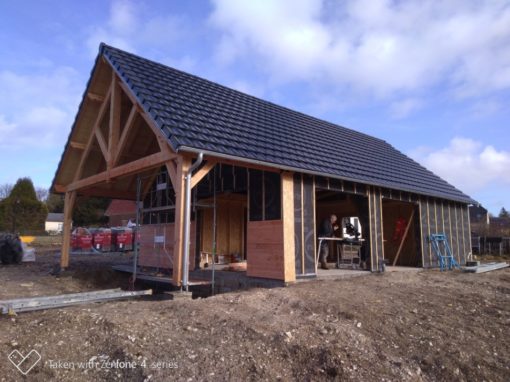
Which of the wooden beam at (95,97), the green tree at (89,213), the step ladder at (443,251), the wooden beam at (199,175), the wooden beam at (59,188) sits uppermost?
the wooden beam at (95,97)

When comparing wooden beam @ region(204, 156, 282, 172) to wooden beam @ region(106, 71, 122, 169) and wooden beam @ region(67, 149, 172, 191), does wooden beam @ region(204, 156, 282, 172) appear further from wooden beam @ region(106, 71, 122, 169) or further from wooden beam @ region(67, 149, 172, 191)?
wooden beam @ region(106, 71, 122, 169)

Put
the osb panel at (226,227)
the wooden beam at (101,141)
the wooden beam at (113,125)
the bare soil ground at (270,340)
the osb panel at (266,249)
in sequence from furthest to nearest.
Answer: the osb panel at (226,227)
the wooden beam at (101,141)
the wooden beam at (113,125)
the osb panel at (266,249)
the bare soil ground at (270,340)

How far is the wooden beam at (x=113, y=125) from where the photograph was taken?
37.0ft

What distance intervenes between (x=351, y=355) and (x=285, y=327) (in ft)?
3.56

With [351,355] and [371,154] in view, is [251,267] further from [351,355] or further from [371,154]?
[371,154]

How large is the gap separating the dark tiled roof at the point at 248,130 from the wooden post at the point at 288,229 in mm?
511

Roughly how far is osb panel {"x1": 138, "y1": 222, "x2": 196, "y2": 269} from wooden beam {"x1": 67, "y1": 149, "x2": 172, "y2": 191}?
8.09 feet

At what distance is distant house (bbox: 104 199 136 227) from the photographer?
43312 millimetres

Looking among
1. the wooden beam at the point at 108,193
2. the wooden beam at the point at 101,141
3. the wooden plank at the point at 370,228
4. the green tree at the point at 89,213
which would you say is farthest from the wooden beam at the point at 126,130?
the green tree at the point at 89,213

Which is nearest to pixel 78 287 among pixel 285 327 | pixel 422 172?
pixel 285 327

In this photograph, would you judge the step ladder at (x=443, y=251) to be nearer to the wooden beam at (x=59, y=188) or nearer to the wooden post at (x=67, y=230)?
the wooden post at (x=67, y=230)

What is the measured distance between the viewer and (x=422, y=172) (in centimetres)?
1772

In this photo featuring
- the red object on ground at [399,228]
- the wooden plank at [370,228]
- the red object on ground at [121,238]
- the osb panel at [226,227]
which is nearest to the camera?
the wooden plank at [370,228]

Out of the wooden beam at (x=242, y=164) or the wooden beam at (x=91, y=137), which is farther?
the wooden beam at (x=91, y=137)
